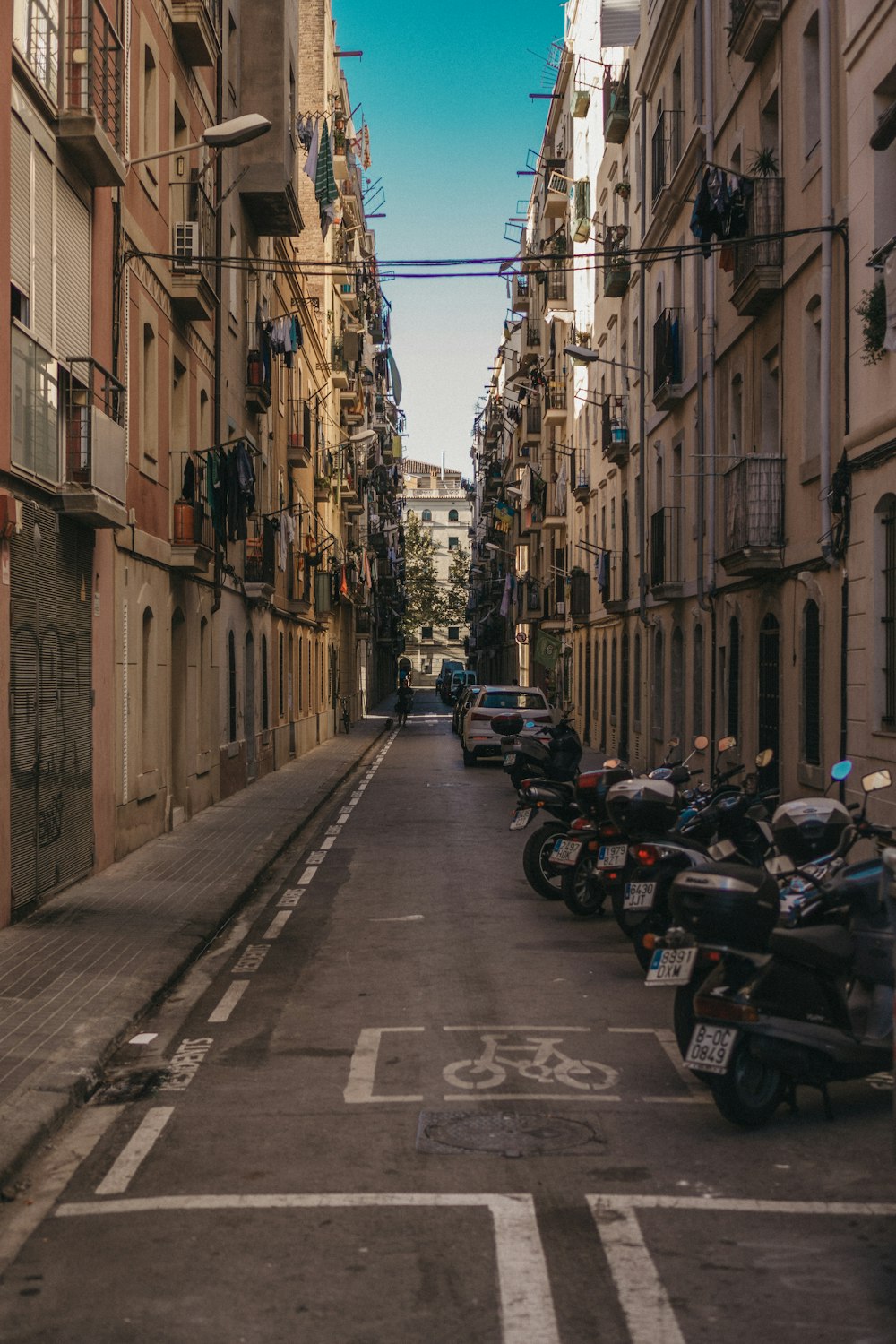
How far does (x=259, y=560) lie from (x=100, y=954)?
61.0ft

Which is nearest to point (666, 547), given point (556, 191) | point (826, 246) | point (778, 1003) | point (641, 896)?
point (826, 246)

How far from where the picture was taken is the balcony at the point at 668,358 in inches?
1040

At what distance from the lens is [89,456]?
539 inches

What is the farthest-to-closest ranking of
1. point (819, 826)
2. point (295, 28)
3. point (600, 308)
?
point (600, 308)
point (295, 28)
point (819, 826)

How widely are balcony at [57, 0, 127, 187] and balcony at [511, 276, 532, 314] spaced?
5385 centimetres

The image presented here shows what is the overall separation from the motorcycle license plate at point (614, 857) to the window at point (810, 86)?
31.7 feet

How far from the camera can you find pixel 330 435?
54.2 m

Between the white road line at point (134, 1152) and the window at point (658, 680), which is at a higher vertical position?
the window at point (658, 680)

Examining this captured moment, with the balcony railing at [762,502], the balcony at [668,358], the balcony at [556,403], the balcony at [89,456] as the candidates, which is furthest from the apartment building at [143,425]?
the balcony at [556,403]

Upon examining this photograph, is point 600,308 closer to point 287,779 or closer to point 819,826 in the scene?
point 287,779

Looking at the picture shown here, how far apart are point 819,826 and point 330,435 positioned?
47.1m

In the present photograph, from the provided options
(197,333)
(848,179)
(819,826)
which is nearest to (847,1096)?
(819,826)

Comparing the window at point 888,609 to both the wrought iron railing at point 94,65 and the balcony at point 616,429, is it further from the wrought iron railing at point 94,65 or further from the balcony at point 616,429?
the balcony at point 616,429

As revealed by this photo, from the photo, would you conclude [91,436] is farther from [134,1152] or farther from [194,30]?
[194,30]
